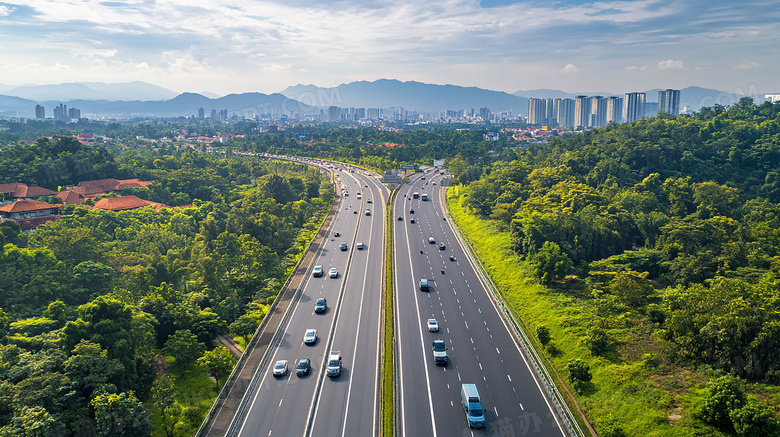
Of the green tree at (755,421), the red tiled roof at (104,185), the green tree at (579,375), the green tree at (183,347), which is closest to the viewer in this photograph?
the green tree at (755,421)

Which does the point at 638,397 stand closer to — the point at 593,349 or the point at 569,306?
the point at 593,349

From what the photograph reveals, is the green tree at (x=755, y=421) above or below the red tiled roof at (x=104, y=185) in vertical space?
below

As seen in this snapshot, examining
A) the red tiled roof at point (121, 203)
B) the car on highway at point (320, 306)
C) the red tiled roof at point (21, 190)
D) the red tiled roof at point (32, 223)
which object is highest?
the red tiled roof at point (21, 190)

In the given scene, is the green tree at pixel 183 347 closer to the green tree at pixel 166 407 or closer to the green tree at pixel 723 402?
the green tree at pixel 166 407

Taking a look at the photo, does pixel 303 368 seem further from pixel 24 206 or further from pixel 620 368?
pixel 24 206

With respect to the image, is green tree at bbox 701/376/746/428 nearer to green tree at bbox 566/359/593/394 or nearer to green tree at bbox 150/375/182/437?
green tree at bbox 566/359/593/394

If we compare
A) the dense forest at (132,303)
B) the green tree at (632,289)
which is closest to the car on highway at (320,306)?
the dense forest at (132,303)

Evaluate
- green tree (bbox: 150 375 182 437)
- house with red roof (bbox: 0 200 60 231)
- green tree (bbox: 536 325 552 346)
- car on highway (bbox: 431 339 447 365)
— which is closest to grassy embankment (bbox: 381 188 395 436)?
car on highway (bbox: 431 339 447 365)
